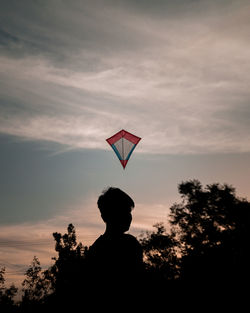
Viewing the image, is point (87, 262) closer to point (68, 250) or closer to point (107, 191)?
point (107, 191)

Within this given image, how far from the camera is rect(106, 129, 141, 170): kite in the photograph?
29.0ft

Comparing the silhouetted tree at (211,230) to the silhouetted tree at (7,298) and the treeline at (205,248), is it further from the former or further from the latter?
the silhouetted tree at (7,298)

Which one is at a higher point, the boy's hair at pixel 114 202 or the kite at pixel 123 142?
the kite at pixel 123 142

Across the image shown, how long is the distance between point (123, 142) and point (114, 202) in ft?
21.5

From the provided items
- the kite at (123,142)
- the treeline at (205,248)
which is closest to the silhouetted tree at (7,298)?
the treeline at (205,248)

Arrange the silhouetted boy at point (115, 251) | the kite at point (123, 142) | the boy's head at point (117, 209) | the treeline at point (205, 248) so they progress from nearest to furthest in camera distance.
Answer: the silhouetted boy at point (115, 251)
the boy's head at point (117, 209)
the kite at point (123, 142)
the treeline at point (205, 248)

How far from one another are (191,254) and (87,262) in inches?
1398

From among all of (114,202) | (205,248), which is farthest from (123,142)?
(205,248)

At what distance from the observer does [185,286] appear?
27.6 meters

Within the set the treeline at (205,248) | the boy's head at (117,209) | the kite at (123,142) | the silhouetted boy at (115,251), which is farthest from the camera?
the treeline at (205,248)

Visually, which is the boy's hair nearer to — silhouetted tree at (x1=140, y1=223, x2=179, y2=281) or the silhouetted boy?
the silhouetted boy

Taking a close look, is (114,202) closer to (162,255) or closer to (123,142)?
(123,142)

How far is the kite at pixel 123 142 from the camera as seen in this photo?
8.84m

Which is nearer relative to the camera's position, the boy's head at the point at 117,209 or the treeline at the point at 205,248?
the boy's head at the point at 117,209
